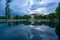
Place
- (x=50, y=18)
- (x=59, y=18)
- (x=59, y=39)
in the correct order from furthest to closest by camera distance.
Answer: (x=50, y=18) < (x=59, y=18) < (x=59, y=39)

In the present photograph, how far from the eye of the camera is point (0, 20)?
37250 mm

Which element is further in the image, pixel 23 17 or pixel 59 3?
pixel 23 17

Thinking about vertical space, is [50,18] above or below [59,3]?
below

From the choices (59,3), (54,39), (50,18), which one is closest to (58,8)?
(59,3)

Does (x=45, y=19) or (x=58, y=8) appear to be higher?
(x=58, y=8)

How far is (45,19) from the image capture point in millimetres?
42469

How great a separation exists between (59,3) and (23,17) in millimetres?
14441

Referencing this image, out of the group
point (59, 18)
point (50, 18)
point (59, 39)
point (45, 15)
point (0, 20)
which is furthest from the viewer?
point (45, 15)

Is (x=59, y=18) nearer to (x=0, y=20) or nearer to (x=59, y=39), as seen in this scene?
(x=0, y=20)

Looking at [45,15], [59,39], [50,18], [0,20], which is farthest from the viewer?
[45,15]

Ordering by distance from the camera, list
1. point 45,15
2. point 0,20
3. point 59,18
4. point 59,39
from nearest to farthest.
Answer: point 59,39
point 59,18
point 0,20
point 45,15

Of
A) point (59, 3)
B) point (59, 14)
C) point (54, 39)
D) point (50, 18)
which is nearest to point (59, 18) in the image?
point (59, 14)

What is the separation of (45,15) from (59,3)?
1276 centimetres

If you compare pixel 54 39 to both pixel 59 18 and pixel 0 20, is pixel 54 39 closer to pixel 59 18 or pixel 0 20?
pixel 59 18
